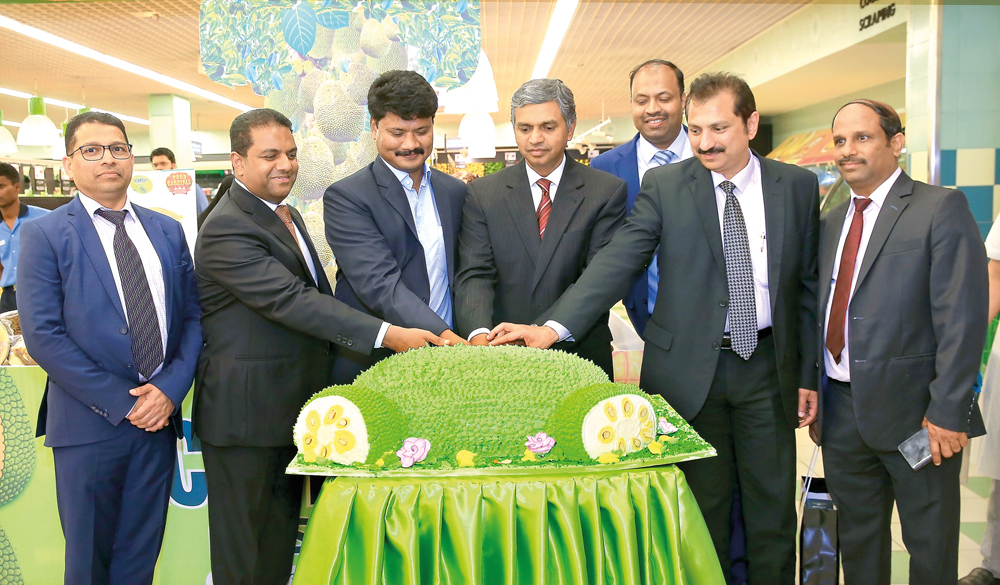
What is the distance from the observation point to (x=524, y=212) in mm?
2191

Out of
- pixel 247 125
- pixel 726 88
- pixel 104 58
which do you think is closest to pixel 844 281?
pixel 726 88

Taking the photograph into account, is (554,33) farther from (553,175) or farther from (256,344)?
(256,344)

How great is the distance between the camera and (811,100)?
1108cm

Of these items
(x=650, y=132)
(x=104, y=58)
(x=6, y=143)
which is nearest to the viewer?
(x=650, y=132)

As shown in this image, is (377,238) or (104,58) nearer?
(377,238)

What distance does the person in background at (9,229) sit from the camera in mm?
4215

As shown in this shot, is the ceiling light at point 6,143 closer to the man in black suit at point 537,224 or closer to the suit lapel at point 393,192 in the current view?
the suit lapel at point 393,192

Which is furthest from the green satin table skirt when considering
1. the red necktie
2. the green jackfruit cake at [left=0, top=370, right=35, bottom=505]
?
the green jackfruit cake at [left=0, top=370, right=35, bottom=505]

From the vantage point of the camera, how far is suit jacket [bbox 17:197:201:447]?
1.94 m

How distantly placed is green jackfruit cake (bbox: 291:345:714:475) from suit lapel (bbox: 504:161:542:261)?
735 mm

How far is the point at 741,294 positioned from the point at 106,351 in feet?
5.96

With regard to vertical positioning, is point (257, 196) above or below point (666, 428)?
above

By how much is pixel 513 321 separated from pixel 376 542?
984 mm

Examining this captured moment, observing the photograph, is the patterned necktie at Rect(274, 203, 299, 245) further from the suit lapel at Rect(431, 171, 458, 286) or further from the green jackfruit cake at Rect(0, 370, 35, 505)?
the green jackfruit cake at Rect(0, 370, 35, 505)
